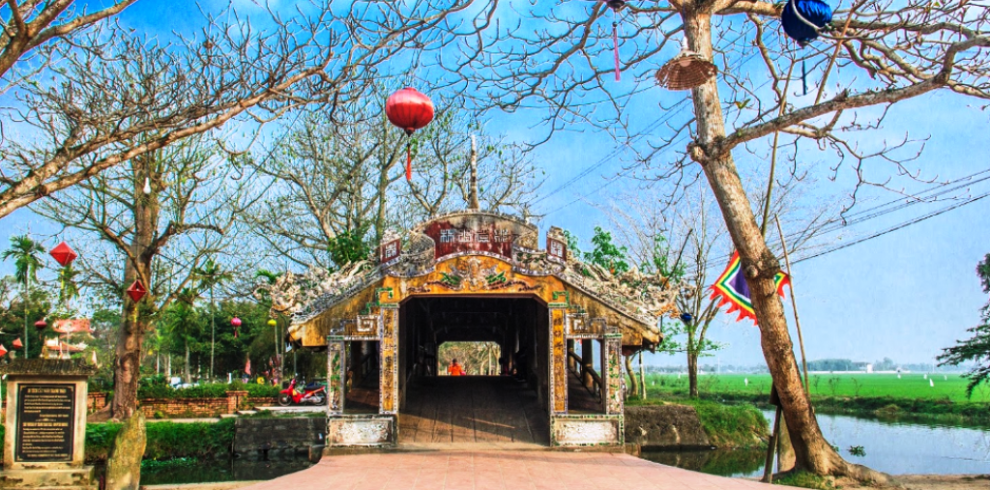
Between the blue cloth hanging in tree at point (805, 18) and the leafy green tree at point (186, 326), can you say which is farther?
the leafy green tree at point (186, 326)

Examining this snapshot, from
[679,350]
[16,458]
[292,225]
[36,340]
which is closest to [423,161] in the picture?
[292,225]

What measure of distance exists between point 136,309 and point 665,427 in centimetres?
1274

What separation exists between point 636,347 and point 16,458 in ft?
32.4

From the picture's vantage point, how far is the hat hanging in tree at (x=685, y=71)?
744 centimetres

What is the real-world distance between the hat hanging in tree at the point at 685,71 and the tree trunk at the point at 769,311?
1530mm

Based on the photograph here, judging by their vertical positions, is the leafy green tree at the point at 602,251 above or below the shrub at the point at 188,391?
above

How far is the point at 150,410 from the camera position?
20.4 m

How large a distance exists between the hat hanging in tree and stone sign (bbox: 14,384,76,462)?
30.9 ft

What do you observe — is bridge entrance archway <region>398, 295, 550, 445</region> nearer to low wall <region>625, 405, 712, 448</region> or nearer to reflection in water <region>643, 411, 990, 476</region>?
low wall <region>625, 405, 712, 448</region>

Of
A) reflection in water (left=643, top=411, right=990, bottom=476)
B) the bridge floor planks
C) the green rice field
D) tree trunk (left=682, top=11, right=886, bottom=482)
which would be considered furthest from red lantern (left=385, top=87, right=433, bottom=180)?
the green rice field

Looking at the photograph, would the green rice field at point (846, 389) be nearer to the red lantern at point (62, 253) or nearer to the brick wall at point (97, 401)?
the brick wall at point (97, 401)

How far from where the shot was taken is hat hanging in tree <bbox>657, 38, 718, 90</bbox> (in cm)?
744

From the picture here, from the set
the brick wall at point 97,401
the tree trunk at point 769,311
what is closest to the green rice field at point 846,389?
the tree trunk at point 769,311

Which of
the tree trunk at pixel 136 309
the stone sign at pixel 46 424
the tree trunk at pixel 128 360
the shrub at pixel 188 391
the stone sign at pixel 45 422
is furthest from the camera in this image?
the shrub at pixel 188 391
